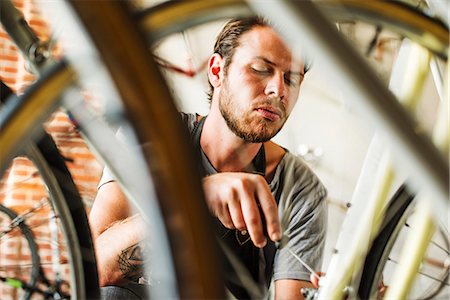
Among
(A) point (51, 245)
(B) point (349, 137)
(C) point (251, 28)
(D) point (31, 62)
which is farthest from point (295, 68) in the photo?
(A) point (51, 245)

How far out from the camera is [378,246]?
0.98m

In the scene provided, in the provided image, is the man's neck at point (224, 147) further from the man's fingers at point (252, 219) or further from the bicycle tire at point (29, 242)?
the bicycle tire at point (29, 242)

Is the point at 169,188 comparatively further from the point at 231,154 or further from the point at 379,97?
the point at 231,154

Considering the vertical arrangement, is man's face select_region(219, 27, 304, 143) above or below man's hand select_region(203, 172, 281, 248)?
above

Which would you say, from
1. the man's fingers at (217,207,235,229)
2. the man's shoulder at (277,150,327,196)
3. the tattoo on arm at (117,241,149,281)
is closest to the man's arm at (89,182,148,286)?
the tattoo on arm at (117,241,149,281)

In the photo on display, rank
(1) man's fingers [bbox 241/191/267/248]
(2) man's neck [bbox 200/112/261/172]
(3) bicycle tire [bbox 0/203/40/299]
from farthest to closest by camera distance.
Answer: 1. (3) bicycle tire [bbox 0/203/40/299]
2. (2) man's neck [bbox 200/112/261/172]
3. (1) man's fingers [bbox 241/191/267/248]

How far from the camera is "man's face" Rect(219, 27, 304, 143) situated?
999mm

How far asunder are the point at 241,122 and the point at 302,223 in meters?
0.19

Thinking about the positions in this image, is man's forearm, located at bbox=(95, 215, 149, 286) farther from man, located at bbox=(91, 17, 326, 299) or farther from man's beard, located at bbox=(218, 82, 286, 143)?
man's beard, located at bbox=(218, 82, 286, 143)

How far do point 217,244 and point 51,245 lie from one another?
44.8 inches

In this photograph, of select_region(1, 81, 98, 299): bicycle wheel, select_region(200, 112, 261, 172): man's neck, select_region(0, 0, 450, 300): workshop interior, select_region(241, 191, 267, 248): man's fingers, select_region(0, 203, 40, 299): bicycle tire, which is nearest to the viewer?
select_region(0, 0, 450, 300): workshop interior

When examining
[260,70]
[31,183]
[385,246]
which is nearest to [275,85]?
[260,70]

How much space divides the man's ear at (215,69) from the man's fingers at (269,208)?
197mm

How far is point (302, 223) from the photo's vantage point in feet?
3.49
